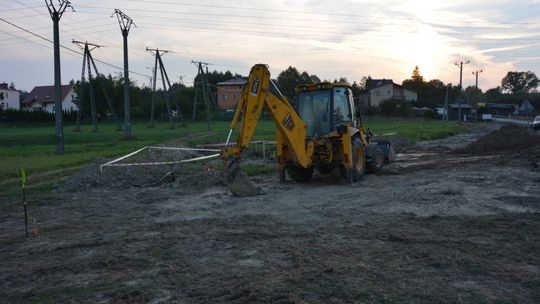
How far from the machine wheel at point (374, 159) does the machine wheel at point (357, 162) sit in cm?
59

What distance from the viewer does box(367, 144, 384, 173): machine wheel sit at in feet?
51.3

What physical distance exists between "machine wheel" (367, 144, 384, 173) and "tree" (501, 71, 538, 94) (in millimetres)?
148545

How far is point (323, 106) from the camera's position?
13.8 metres

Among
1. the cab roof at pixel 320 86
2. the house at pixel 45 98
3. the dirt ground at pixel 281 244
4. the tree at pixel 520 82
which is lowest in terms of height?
the dirt ground at pixel 281 244

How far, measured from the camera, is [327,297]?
17.3 feet

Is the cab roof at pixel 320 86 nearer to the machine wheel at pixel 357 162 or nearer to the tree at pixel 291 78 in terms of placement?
the machine wheel at pixel 357 162

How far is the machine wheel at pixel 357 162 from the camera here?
13.8 m

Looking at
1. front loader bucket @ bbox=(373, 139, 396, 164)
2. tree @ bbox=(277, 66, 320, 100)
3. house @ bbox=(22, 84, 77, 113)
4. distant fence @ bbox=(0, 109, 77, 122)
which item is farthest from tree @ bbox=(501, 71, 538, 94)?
front loader bucket @ bbox=(373, 139, 396, 164)

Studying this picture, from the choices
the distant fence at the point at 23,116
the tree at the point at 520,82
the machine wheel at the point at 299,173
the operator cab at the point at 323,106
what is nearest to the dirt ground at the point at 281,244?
the machine wheel at the point at 299,173

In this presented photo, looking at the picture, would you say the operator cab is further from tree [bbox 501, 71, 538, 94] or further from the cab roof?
tree [bbox 501, 71, 538, 94]

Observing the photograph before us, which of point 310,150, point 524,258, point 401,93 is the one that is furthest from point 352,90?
point 401,93

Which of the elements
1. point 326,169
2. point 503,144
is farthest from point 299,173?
point 503,144

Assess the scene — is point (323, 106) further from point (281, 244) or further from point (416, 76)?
point (416, 76)

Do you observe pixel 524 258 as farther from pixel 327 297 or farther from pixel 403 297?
pixel 327 297
